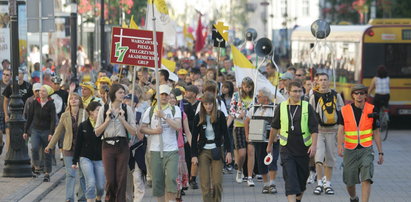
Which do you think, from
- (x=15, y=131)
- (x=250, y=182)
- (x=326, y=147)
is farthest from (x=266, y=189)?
(x=15, y=131)

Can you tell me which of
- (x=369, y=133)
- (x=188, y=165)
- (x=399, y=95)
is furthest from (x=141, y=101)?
(x=399, y=95)

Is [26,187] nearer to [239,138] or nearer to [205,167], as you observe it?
[239,138]

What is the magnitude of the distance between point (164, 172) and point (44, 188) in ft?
11.9

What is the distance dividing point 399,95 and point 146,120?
1843 cm

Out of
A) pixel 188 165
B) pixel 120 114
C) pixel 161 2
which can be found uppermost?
pixel 161 2

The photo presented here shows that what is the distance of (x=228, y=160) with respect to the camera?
12781 millimetres

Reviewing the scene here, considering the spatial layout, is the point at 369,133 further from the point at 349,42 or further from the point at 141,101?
the point at 349,42

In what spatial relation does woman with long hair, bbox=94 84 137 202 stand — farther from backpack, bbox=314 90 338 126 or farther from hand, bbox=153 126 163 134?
backpack, bbox=314 90 338 126

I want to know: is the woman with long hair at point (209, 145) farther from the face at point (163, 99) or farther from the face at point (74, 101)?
the face at point (74, 101)

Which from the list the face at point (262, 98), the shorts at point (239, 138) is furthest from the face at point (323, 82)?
the shorts at point (239, 138)

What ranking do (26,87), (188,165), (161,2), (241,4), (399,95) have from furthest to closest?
1. (241,4)
2. (399,95)
3. (26,87)
4. (161,2)
5. (188,165)

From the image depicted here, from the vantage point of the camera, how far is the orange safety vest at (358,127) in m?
12.9

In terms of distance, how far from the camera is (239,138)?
1691 cm

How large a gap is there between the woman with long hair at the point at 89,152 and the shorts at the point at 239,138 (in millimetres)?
4220
